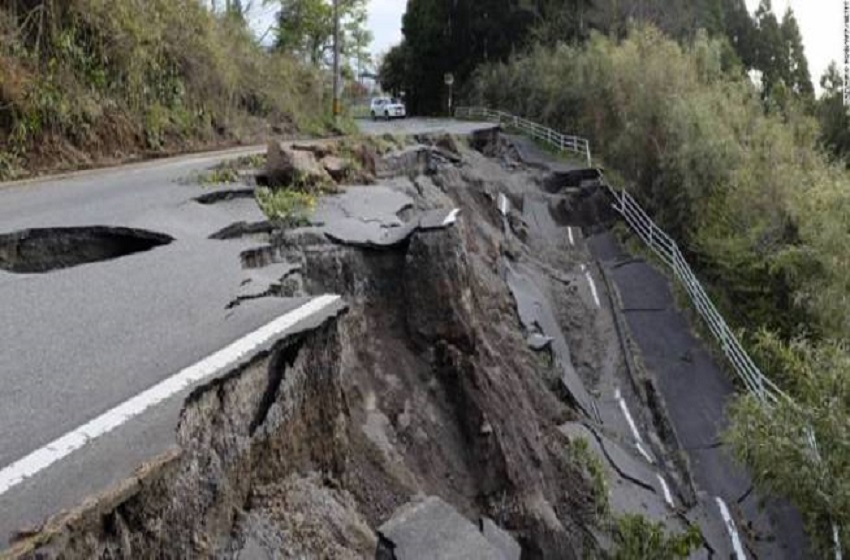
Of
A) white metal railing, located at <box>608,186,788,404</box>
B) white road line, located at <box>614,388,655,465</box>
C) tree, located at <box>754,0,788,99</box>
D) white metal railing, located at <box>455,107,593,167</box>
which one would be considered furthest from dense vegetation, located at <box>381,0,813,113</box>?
white road line, located at <box>614,388,655,465</box>

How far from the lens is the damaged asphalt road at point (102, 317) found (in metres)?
3.81

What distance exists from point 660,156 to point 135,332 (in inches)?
848

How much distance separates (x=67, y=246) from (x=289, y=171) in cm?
375

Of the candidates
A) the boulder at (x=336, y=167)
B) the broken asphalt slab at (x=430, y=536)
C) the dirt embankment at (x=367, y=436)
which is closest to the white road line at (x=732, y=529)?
the dirt embankment at (x=367, y=436)

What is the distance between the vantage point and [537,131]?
3409 centimetres

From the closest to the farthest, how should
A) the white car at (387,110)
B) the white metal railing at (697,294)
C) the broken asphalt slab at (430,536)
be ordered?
the broken asphalt slab at (430,536) → the white metal railing at (697,294) → the white car at (387,110)

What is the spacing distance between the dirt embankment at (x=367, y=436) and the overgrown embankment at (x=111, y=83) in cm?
506

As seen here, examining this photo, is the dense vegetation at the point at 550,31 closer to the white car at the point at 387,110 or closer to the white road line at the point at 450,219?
the white car at the point at 387,110

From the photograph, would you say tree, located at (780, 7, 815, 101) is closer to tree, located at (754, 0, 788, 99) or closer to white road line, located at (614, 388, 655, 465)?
tree, located at (754, 0, 788, 99)

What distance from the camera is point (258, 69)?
23438 millimetres

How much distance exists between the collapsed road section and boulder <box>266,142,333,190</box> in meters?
0.44

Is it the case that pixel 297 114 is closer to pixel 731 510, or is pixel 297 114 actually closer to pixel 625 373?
pixel 625 373

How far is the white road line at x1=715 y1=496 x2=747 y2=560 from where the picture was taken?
12312mm

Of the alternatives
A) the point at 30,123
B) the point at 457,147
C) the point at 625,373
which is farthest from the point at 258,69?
the point at 625,373
